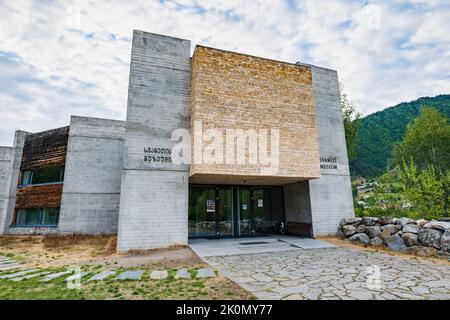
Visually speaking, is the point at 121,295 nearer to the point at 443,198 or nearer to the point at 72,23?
the point at 72,23

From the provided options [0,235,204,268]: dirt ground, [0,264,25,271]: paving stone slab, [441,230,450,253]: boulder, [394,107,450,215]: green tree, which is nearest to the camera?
[0,264,25,271]: paving stone slab

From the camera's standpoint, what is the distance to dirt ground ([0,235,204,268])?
22.5 feet

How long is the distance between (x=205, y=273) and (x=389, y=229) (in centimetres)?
740

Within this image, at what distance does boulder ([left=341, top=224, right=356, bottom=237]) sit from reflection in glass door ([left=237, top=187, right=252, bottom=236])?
4.29 metres

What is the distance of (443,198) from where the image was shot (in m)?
11.4

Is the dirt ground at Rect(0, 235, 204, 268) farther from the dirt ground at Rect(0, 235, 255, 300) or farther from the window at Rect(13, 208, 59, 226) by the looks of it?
the window at Rect(13, 208, 59, 226)

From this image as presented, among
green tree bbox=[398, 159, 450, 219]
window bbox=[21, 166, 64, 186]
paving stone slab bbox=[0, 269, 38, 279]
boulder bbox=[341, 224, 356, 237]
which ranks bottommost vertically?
paving stone slab bbox=[0, 269, 38, 279]

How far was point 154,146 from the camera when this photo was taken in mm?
9281

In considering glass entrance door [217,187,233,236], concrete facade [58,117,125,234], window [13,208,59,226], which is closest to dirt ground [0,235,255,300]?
concrete facade [58,117,125,234]

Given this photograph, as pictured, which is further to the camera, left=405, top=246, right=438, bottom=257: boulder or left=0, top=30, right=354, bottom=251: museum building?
left=0, top=30, right=354, bottom=251: museum building

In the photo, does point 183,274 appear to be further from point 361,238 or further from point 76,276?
point 361,238

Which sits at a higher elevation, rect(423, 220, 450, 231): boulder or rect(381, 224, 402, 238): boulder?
rect(423, 220, 450, 231): boulder
